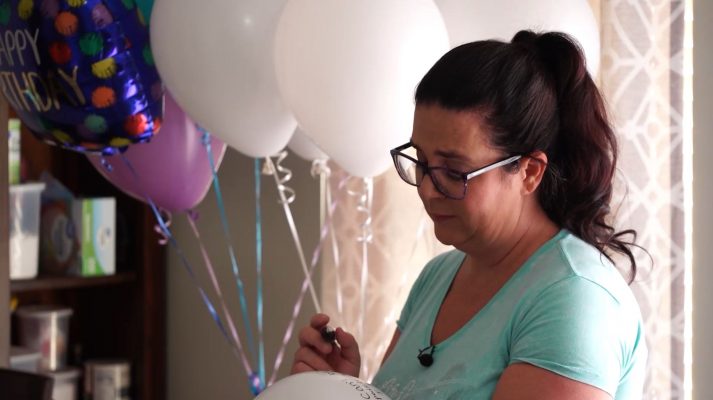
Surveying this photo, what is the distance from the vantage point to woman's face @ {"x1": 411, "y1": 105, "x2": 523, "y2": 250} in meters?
1.01

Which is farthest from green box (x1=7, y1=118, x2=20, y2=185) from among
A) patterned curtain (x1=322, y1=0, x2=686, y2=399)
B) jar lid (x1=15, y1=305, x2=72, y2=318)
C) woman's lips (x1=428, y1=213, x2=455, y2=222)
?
woman's lips (x1=428, y1=213, x2=455, y2=222)

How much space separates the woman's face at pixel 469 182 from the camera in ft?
3.32

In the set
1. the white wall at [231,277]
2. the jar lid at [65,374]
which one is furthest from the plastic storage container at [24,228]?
the white wall at [231,277]

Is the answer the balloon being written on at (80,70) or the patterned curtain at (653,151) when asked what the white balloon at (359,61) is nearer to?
the balloon being written on at (80,70)

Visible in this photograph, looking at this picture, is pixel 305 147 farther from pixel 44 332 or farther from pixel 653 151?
pixel 44 332

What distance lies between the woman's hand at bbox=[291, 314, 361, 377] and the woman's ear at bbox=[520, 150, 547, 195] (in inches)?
13.2

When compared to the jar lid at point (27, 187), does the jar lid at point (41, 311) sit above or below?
below

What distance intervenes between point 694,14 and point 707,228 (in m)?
0.40

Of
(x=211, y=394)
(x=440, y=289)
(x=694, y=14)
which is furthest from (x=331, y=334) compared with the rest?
(x=211, y=394)

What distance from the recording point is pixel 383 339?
2082 millimetres

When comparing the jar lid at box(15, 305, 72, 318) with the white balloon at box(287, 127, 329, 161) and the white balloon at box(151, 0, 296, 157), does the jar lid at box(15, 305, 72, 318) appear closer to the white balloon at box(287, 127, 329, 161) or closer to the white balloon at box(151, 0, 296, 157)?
the white balloon at box(287, 127, 329, 161)

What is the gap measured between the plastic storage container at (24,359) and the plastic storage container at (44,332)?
2.0 inches

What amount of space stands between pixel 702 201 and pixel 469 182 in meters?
0.87

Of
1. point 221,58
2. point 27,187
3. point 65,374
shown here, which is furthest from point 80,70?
point 65,374
